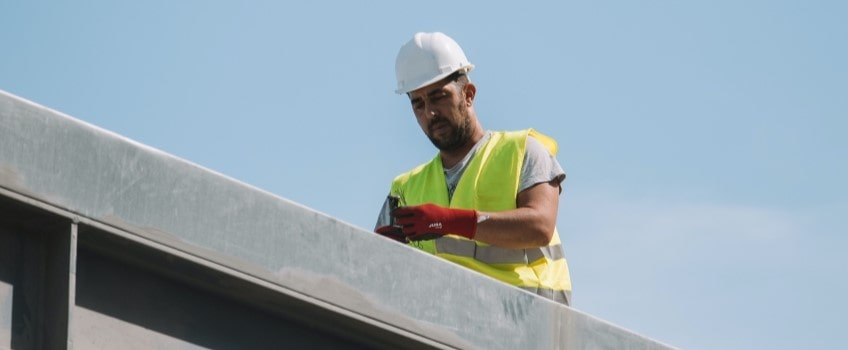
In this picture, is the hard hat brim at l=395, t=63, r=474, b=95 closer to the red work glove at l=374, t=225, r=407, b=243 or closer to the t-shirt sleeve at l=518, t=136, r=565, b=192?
the t-shirt sleeve at l=518, t=136, r=565, b=192

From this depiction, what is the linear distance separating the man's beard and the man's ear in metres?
0.13

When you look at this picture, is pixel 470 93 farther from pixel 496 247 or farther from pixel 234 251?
pixel 234 251

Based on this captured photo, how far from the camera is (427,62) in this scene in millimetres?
7984

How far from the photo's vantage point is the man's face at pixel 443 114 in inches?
306

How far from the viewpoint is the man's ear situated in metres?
7.97

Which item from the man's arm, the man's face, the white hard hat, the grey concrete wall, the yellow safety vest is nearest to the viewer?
the grey concrete wall

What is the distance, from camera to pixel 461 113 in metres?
7.80

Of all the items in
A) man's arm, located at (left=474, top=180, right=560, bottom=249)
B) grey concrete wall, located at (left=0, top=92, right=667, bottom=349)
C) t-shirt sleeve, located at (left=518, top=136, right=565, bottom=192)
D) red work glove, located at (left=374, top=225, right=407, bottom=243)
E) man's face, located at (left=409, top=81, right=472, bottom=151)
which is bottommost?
grey concrete wall, located at (left=0, top=92, right=667, bottom=349)

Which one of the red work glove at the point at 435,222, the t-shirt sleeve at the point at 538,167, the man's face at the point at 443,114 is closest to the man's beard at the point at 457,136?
the man's face at the point at 443,114

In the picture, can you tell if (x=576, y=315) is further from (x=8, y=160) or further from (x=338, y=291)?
(x=8, y=160)

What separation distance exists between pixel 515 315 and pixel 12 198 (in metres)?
2.11

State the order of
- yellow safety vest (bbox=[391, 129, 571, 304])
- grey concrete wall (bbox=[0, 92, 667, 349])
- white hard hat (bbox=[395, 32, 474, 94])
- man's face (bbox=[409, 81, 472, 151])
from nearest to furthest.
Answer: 1. grey concrete wall (bbox=[0, 92, 667, 349])
2. yellow safety vest (bbox=[391, 129, 571, 304])
3. man's face (bbox=[409, 81, 472, 151])
4. white hard hat (bbox=[395, 32, 474, 94])

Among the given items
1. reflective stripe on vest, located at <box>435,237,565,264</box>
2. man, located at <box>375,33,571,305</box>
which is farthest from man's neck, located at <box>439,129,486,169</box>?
reflective stripe on vest, located at <box>435,237,565,264</box>

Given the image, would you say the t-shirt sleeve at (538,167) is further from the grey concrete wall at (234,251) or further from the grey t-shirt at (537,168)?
the grey concrete wall at (234,251)
